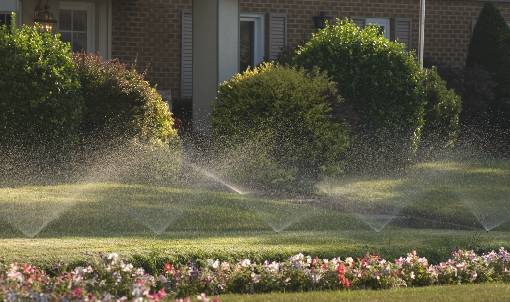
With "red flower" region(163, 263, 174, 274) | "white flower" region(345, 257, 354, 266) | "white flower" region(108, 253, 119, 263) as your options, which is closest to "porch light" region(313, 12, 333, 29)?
"white flower" region(345, 257, 354, 266)

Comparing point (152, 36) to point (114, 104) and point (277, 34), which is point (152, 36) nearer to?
point (277, 34)

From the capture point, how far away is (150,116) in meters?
15.4

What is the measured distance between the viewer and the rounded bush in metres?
13.9

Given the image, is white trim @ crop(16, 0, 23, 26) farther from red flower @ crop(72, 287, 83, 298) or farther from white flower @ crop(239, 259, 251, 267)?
red flower @ crop(72, 287, 83, 298)

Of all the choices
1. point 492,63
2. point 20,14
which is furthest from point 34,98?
point 492,63

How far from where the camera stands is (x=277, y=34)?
69.9ft

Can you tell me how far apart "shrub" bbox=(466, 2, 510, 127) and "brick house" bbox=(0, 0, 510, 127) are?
880 millimetres

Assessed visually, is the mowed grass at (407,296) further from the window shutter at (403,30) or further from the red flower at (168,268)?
the window shutter at (403,30)

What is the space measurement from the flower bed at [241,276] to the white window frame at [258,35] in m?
12.5

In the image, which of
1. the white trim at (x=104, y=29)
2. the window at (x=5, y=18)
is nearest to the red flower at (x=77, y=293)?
the window at (x=5, y=18)

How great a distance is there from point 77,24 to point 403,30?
21.5 feet

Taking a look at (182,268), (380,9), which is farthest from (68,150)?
(380,9)

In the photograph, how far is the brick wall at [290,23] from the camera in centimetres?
2022

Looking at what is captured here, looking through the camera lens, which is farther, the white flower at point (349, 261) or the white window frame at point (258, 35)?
the white window frame at point (258, 35)
